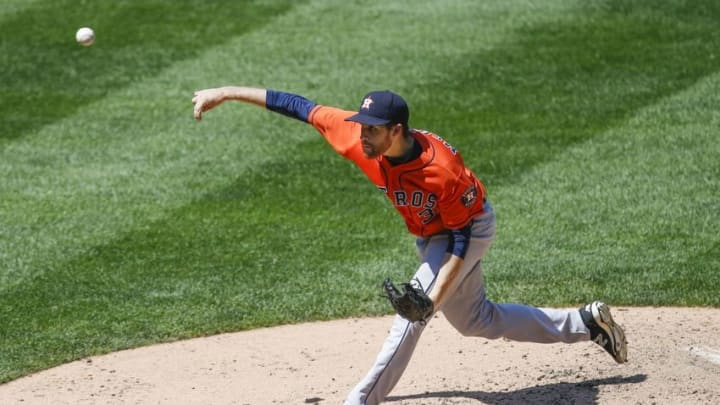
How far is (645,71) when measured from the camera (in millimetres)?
12188

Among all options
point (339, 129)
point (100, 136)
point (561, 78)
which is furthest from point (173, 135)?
point (339, 129)

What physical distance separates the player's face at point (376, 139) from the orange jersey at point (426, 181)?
0.14 meters

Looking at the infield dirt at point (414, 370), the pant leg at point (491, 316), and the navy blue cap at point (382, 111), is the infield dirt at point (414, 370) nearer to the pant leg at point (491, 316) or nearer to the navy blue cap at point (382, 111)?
the pant leg at point (491, 316)

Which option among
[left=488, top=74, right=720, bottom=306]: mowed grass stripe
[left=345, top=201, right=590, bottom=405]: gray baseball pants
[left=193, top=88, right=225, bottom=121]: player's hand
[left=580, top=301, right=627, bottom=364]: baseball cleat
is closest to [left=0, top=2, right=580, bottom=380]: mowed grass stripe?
[left=488, top=74, right=720, bottom=306]: mowed grass stripe

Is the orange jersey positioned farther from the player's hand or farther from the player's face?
the player's hand

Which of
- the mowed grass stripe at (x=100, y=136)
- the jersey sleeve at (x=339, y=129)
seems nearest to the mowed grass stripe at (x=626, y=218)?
the jersey sleeve at (x=339, y=129)

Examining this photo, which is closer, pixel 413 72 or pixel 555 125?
pixel 555 125

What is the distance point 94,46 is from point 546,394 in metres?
8.19

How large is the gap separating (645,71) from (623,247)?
370 cm

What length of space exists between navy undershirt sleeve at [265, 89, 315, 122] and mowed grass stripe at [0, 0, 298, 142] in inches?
216

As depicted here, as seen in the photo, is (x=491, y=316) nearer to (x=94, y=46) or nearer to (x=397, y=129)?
(x=397, y=129)

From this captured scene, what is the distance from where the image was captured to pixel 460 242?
6141mm

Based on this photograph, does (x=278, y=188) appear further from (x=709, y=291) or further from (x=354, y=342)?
(x=709, y=291)

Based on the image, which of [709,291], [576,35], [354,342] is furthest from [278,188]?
[576,35]
